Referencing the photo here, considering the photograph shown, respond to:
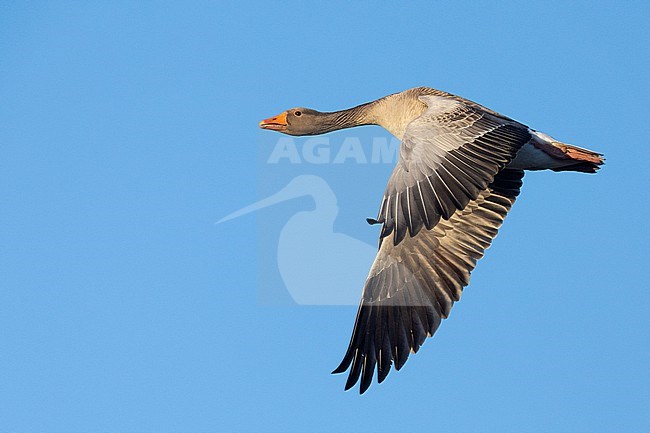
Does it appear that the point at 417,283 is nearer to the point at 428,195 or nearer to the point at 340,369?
the point at 340,369

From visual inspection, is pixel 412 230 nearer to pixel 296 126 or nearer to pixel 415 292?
pixel 415 292

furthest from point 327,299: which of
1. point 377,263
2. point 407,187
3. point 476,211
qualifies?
point 407,187

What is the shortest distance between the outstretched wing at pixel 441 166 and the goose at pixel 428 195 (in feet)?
0.04

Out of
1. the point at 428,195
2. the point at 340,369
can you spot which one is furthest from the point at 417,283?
the point at 428,195

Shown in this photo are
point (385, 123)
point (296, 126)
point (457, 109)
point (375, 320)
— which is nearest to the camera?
point (457, 109)

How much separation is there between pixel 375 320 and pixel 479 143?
3.47m

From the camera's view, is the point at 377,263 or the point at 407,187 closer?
the point at 407,187

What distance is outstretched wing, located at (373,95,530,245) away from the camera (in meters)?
11.4

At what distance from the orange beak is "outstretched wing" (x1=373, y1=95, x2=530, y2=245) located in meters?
4.03

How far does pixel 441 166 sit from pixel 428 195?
19.7 inches

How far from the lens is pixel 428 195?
37.7 feet

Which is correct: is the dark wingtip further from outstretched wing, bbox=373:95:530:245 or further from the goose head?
the goose head

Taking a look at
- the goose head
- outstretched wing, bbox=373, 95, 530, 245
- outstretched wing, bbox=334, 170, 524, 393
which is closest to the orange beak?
the goose head

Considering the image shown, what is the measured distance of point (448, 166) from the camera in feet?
38.6
